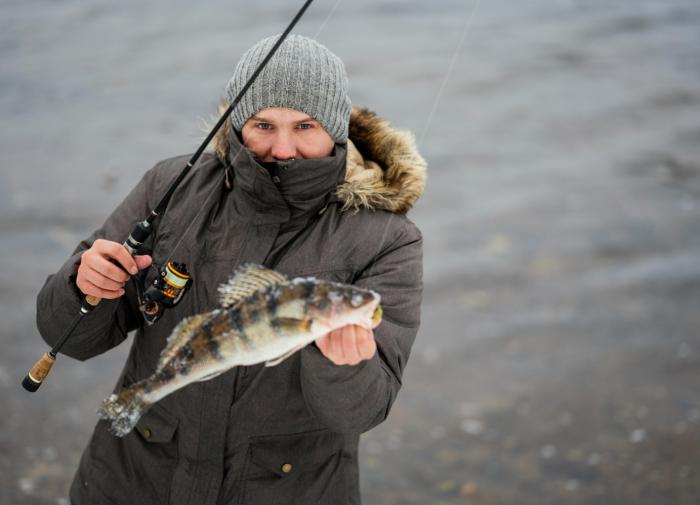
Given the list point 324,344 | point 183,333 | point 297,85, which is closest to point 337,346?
point 324,344

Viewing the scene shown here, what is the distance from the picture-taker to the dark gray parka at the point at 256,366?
3.11 meters

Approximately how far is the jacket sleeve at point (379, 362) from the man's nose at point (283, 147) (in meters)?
0.52

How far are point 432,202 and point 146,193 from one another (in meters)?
5.95

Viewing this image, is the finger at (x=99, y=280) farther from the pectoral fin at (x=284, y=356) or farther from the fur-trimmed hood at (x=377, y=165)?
the fur-trimmed hood at (x=377, y=165)

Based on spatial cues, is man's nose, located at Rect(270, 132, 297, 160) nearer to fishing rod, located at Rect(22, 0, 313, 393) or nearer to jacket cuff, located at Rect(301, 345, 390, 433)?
fishing rod, located at Rect(22, 0, 313, 393)

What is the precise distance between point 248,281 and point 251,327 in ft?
0.55

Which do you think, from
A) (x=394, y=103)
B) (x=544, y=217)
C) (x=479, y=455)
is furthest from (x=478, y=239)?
(x=394, y=103)

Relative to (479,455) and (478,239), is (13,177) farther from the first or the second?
(479,455)

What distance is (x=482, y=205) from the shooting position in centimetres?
896

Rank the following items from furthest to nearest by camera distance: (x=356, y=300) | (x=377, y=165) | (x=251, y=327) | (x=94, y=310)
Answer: (x=377, y=165), (x=94, y=310), (x=251, y=327), (x=356, y=300)

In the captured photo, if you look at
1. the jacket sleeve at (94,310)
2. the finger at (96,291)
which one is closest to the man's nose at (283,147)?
the jacket sleeve at (94,310)

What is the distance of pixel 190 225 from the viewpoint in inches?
128

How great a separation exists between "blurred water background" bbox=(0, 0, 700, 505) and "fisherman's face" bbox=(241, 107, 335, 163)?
5.48ft

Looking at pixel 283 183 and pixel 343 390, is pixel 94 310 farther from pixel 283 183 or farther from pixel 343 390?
pixel 343 390
